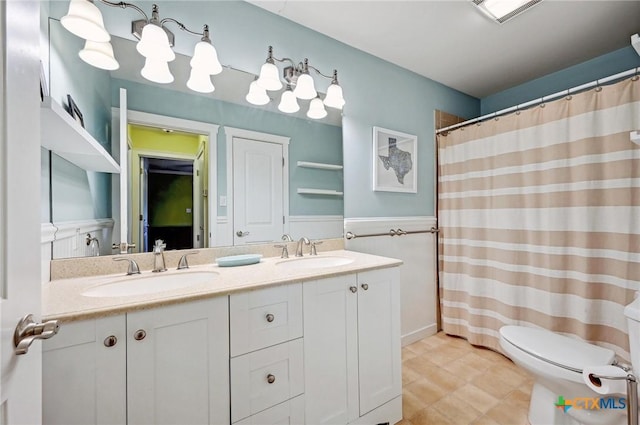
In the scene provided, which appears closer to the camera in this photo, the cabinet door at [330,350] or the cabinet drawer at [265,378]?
the cabinet drawer at [265,378]

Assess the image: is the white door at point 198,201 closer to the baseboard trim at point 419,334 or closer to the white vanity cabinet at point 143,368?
the white vanity cabinet at point 143,368

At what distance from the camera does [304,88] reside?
5.32 ft

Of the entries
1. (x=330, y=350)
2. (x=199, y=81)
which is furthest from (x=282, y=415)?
(x=199, y=81)

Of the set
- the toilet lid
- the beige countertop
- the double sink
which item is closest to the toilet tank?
the toilet lid

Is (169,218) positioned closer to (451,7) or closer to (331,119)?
(331,119)

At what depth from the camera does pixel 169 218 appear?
1358 millimetres

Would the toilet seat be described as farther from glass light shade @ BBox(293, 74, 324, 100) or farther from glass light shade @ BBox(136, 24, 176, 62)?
glass light shade @ BBox(136, 24, 176, 62)

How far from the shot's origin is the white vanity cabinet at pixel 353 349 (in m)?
1.16

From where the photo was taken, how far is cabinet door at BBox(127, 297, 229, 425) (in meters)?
0.82

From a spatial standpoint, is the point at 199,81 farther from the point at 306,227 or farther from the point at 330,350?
the point at 330,350

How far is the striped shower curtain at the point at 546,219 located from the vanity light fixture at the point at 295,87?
4.11 feet

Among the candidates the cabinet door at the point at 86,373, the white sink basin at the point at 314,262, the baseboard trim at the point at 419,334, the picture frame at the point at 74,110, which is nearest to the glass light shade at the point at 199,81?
the picture frame at the point at 74,110

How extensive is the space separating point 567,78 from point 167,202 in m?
3.26

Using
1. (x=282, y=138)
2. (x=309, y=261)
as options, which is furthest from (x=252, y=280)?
(x=282, y=138)
